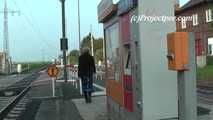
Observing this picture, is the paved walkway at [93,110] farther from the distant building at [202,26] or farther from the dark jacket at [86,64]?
the distant building at [202,26]

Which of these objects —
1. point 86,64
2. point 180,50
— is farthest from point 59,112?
point 180,50

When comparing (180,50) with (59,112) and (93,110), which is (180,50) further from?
(59,112)

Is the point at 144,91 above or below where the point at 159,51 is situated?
below

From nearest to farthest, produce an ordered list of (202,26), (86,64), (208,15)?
(86,64)
(208,15)
(202,26)

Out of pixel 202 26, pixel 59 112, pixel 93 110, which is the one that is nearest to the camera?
pixel 93 110

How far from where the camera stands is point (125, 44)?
35.6 feet

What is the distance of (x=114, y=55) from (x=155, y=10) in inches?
126

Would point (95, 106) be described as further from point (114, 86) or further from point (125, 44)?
point (125, 44)

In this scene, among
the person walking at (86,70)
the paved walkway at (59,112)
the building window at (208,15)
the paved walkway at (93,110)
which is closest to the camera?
the paved walkway at (93,110)

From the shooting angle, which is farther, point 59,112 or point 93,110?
point 59,112

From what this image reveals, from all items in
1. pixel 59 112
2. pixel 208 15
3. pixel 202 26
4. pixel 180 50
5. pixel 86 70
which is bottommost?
pixel 59 112

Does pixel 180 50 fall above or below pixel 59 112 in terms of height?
above

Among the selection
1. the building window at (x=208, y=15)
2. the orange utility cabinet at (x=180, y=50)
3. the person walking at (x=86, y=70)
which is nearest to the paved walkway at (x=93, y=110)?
the person walking at (x=86, y=70)

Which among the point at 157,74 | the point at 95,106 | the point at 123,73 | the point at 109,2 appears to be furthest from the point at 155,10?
the point at 95,106
